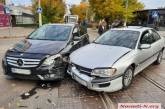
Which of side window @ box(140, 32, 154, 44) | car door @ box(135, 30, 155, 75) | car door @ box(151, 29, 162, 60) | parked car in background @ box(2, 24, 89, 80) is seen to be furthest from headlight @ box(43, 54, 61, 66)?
car door @ box(151, 29, 162, 60)

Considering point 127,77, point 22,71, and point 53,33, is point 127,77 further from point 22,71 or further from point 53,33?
point 53,33

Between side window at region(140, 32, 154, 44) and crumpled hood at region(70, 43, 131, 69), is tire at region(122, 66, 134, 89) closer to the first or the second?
crumpled hood at region(70, 43, 131, 69)

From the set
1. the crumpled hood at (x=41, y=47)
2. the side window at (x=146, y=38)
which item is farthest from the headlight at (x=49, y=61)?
the side window at (x=146, y=38)

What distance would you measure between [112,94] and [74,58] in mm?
1262

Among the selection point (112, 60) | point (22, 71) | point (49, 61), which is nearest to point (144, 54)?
point (112, 60)

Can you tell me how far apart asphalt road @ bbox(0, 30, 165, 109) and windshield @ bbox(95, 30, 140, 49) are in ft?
3.68

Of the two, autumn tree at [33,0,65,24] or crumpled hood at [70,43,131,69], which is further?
autumn tree at [33,0,65,24]

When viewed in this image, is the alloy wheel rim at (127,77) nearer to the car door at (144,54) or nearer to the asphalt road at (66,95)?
the asphalt road at (66,95)

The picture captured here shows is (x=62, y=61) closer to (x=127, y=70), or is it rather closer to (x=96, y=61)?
(x=96, y=61)

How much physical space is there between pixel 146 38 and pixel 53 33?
2858 millimetres

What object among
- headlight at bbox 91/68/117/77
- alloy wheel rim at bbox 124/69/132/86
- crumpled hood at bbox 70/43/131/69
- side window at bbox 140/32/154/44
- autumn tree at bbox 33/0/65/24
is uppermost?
A: autumn tree at bbox 33/0/65/24

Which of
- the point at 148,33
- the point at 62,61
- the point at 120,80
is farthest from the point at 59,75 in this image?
the point at 148,33

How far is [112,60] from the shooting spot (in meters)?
5.16

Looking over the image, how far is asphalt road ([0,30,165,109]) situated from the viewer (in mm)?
4770
